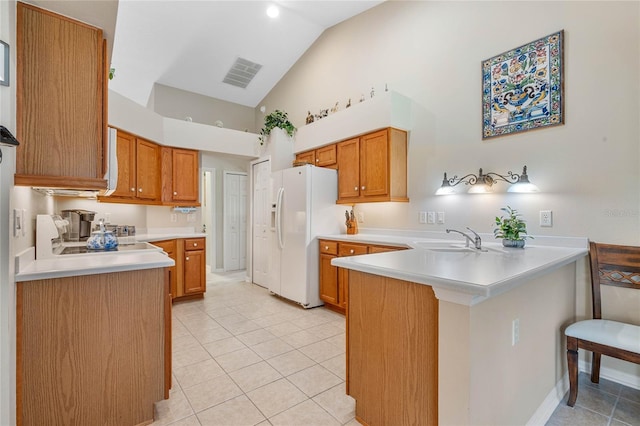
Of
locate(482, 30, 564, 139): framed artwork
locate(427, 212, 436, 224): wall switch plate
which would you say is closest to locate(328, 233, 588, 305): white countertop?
locate(482, 30, 564, 139): framed artwork

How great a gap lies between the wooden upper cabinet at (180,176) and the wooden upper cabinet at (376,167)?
229cm

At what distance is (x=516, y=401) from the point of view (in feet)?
4.85

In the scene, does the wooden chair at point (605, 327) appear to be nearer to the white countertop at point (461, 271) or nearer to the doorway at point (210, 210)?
the white countertop at point (461, 271)

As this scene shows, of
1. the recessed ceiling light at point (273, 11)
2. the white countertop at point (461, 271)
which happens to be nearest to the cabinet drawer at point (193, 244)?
the white countertop at point (461, 271)

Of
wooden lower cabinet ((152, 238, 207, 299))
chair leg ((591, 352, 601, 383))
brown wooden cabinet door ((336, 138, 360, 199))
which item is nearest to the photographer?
chair leg ((591, 352, 601, 383))

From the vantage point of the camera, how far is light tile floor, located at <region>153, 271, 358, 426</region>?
1.81m

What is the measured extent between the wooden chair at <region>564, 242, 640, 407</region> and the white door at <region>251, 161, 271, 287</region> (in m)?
3.59

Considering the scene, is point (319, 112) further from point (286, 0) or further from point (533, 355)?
point (533, 355)

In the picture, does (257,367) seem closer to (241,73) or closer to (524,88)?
(524,88)

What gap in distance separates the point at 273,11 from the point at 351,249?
344 centimetres

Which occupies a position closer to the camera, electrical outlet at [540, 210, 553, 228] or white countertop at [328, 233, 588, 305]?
white countertop at [328, 233, 588, 305]

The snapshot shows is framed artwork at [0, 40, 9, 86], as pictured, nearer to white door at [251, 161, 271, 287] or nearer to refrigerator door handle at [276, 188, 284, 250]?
refrigerator door handle at [276, 188, 284, 250]

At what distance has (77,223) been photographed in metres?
3.02

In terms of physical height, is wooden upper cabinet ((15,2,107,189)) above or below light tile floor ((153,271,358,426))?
above
